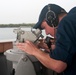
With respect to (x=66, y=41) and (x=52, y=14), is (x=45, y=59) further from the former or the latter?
(x=52, y=14)

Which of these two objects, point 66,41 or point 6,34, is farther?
point 6,34

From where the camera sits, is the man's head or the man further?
the man's head

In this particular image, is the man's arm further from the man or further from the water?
the water

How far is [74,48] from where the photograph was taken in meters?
1.18

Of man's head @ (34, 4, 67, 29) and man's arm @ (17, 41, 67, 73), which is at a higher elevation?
man's head @ (34, 4, 67, 29)

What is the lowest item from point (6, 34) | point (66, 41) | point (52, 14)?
point (6, 34)

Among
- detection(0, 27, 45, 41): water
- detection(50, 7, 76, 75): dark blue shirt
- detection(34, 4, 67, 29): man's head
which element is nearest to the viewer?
detection(50, 7, 76, 75): dark blue shirt

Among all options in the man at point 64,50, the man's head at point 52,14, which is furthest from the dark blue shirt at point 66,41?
the man's head at point 52,14

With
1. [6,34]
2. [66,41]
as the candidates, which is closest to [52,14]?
[66,41]

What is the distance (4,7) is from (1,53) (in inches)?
25.0

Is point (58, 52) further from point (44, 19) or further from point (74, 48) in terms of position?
point (44, 19)

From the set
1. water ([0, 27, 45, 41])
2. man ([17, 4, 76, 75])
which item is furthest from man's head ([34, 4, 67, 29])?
water ([0, 27, 45, 41])

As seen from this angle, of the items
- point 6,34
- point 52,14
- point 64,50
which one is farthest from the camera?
point 6,34

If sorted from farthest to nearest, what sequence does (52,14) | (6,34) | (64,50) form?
(6,34)
(52,14)
(64,50)
